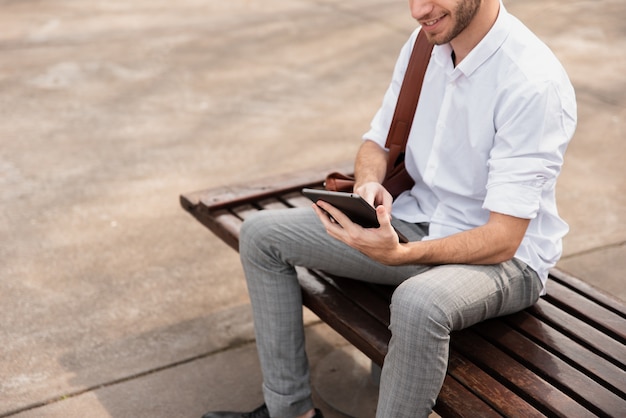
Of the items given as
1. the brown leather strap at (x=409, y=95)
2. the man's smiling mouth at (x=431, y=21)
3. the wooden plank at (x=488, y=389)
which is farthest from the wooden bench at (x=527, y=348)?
the man's smiling mouth at (x=431, y=21)

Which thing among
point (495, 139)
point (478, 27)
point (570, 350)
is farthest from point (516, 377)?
point (478, 27)

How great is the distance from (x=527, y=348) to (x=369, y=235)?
56cm

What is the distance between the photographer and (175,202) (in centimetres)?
483

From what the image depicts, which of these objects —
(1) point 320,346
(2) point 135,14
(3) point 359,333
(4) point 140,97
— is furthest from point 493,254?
(2) point 135,14

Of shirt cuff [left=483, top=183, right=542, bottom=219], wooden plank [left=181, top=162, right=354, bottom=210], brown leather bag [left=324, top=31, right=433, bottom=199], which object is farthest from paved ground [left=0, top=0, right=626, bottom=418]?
shirt cuff [left=483, top=183, right=542, bottom=219]

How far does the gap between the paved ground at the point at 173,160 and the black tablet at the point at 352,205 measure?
0.92 meters

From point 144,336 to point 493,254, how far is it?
1629 millimetres

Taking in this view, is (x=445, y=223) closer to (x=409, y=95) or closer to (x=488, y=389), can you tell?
(x=409, y=95)

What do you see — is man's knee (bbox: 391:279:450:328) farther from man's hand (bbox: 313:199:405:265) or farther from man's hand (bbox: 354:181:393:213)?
man's hand (bbox: 354:181:393:213)

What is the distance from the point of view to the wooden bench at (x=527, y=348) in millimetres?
2430

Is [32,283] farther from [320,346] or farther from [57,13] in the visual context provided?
[57,13]

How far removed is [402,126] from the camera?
3125mm

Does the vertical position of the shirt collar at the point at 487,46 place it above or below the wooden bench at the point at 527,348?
above

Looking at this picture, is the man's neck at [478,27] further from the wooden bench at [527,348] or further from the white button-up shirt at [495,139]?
the wooden bench at [527,348]
